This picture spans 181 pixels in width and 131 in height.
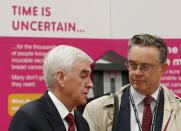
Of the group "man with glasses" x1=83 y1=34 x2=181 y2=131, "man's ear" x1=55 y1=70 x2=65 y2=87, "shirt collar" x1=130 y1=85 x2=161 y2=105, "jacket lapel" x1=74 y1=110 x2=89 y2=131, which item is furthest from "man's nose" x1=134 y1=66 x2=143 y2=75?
"man's ear" x1=55 y1=70 x2=65 y2=87

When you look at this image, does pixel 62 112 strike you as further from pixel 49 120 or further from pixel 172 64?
A: pixel 172 64

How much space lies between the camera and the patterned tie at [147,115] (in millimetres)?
2891

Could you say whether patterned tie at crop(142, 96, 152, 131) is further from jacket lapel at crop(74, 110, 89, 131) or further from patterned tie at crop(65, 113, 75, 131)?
patterned tie at crop(65, 113, 75, 131)

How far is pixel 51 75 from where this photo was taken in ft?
8.38

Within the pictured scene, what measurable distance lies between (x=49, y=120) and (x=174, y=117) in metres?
0.79

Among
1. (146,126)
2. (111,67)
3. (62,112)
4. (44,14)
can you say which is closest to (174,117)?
(146,126)

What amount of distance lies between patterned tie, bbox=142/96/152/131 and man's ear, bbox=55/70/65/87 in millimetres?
593

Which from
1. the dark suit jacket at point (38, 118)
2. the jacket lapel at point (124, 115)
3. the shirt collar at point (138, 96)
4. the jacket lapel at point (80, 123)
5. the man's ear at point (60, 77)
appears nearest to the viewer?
the dark suit jacket at point (38, 118)

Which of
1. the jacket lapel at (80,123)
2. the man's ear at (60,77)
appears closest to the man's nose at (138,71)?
the jacket lapel at (80,123)

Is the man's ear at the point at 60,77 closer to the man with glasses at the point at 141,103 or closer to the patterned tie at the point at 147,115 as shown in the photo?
the man with glasses at the point at 141,103

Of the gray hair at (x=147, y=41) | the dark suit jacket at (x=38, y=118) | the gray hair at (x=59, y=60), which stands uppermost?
the gray hair at (x=147, y=41)

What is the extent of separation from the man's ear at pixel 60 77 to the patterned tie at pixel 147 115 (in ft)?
1.95

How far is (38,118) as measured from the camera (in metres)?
2.46

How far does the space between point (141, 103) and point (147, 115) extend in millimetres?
90
